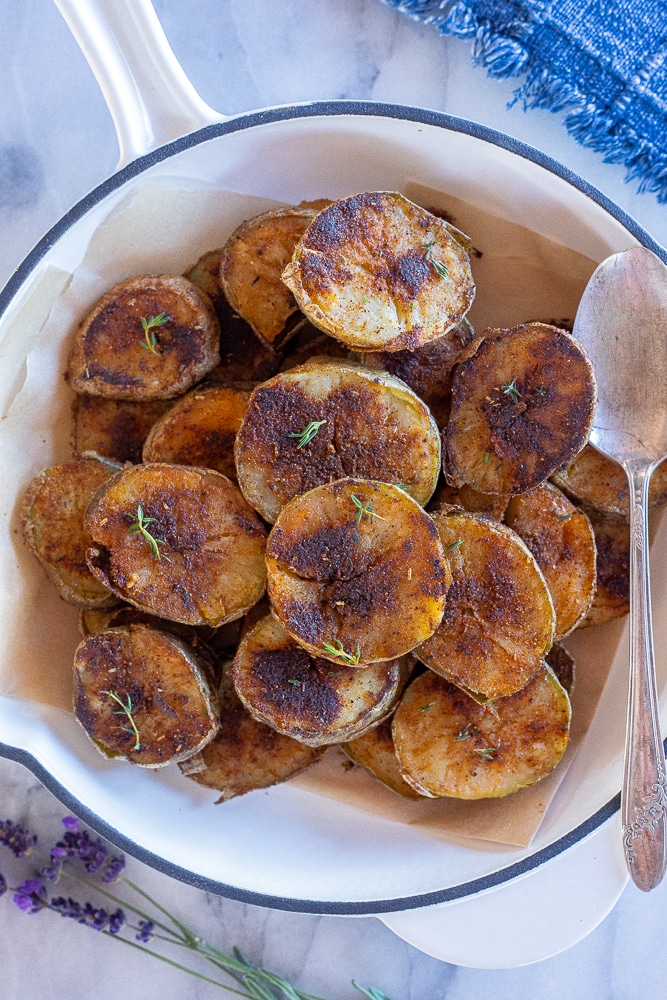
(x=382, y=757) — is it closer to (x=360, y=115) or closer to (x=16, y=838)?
(x=16, y=838)

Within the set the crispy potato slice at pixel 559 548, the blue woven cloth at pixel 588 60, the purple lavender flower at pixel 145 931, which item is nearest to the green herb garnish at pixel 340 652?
the crispy potato slice at pixel 559 548

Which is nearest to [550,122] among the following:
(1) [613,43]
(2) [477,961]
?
(1) [613,43]

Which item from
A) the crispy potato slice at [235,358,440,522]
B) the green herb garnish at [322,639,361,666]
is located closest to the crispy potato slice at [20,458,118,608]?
the crispy potato slice at [235,358,440,522]

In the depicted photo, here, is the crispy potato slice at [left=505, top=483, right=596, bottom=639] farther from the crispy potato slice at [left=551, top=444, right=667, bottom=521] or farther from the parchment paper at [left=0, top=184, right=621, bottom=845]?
the parchment paper at [left=0, top=184, right=621, bottom=845]

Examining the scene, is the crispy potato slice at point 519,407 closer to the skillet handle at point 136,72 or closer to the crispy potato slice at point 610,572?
the crispy potato slice at point 610,572

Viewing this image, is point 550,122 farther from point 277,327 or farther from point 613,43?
point 277,327

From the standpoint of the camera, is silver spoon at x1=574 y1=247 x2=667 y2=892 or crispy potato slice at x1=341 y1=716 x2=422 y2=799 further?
crispy potato slice at x1=341 y1=716 x2=422 y2=799

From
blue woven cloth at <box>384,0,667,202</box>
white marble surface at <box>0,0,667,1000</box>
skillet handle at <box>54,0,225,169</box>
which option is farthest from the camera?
white marble surface at <box>0,0,667,1000</box>
